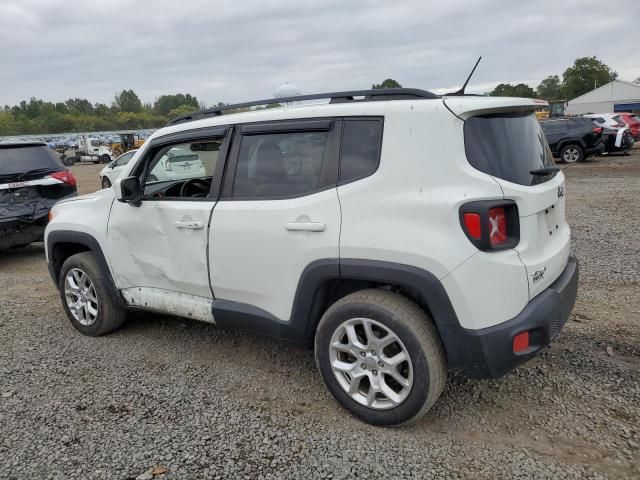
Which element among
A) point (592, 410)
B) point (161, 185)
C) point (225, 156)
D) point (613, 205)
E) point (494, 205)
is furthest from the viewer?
point (613, 205)

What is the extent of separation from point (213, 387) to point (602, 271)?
14.0 ft

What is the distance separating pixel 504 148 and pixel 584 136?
53.8ft

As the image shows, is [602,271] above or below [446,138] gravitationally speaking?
below

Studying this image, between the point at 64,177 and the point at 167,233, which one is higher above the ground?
the point at 64,177

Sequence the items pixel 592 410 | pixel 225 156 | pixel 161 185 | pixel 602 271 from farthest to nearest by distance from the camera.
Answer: pixel 602 271, pixel 161 185, pixel 225 156, pixel 592 410

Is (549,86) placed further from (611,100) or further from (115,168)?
(115,168)

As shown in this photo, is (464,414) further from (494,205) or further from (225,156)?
(225,156)

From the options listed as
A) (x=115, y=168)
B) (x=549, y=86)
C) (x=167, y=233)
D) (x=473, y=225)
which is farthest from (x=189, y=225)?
(x=549, y=86)

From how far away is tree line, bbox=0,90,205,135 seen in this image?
11656 centimetres

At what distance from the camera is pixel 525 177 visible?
265 centimetres

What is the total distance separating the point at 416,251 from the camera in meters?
2.50

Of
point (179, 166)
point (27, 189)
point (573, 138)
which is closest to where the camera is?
point (179, 166)

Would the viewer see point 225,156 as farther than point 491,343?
Yes

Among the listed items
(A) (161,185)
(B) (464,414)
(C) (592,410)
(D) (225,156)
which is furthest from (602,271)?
(A) (161,185)
